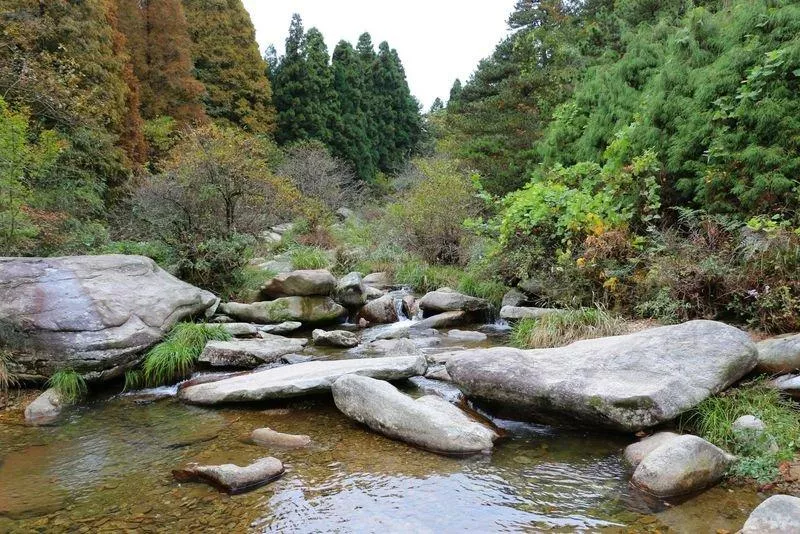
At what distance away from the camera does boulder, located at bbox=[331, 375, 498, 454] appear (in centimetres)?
446

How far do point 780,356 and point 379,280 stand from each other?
30.4 feet

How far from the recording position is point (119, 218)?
37.4 ft

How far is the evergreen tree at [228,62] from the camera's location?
2553cm

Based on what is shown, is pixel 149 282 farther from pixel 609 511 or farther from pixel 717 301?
pixel 717 301

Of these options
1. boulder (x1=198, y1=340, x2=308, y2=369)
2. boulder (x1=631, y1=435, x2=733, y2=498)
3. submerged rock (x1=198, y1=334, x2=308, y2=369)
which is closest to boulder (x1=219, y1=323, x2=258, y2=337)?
boulder (x1=198, y1=340, x2=308, y2=369)

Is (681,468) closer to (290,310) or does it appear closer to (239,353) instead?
(239,353)

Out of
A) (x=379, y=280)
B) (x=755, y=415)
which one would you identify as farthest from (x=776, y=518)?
(x=379, y=280)

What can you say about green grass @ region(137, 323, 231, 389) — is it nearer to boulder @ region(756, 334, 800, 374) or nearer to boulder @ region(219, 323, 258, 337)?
boulder @ region(219, 323, 258, 337)

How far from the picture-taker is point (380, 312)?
10.1 metres

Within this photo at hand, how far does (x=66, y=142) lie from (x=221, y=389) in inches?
323

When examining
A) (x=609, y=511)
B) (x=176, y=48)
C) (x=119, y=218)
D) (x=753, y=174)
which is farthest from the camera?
(x=176, y=48)

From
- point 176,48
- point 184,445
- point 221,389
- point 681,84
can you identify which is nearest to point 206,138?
point 221,389

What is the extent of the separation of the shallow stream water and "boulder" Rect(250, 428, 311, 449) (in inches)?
4.1

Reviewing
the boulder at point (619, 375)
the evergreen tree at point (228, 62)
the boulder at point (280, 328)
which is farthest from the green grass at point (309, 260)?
the evergreen tree at point (228, 62)
